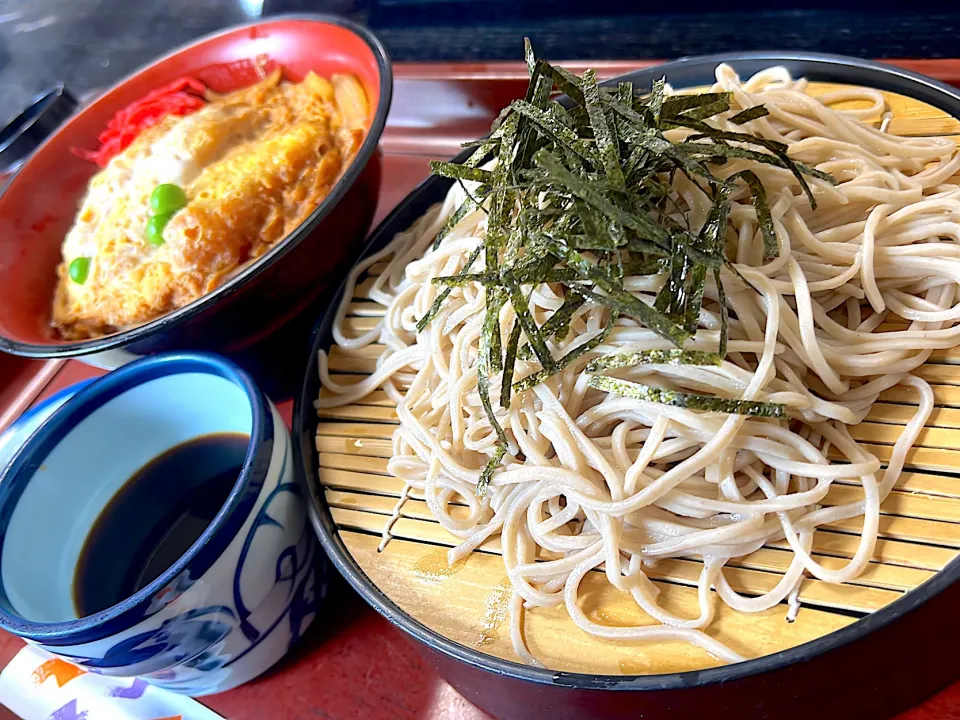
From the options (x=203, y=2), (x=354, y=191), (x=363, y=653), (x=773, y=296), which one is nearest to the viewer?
(x=773, y=296)

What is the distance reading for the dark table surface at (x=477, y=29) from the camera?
1.91 meters

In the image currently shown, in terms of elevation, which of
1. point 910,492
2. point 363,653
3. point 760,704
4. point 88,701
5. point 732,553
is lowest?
point 88,701

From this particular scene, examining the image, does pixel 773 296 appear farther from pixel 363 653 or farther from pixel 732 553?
pixel 363 653

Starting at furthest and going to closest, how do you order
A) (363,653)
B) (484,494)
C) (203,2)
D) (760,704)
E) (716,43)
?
(203,2)
(716,43)
(363,653)
(484,494)
(760,704)

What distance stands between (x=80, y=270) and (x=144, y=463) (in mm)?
526

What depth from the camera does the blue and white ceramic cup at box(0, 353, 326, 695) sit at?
105 centimetres

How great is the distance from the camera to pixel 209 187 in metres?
1.69

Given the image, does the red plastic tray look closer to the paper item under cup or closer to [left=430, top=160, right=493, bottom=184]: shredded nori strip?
the paper item under cup

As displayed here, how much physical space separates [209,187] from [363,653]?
1.05 m

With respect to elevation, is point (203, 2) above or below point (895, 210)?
below

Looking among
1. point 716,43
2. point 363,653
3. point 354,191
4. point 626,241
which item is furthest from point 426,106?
point 363,653

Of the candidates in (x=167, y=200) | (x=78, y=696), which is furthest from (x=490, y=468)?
(x=167, y=200)

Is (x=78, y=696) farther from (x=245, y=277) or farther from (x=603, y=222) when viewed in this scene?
(x=603, y=222)

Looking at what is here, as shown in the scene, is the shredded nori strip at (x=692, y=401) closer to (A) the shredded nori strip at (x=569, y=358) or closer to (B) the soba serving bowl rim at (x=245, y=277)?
(A) the shredded nori strip at (x=569, y=358)
